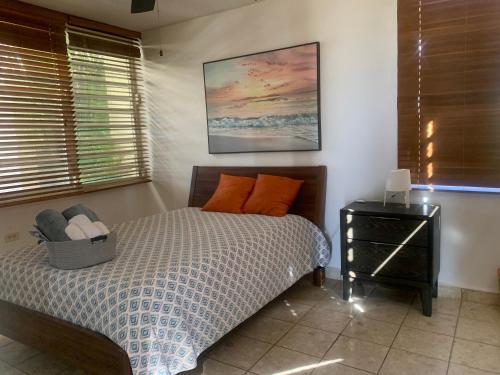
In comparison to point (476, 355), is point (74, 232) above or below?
above

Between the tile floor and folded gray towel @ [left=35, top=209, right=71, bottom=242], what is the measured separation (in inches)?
29.6

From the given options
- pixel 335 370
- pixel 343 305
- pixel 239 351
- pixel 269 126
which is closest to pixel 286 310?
pixel 343 305

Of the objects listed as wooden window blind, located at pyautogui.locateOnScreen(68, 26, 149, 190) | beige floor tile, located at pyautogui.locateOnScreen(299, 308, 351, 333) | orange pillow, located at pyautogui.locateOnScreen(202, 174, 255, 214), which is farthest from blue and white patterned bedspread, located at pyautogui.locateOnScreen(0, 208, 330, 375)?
wooden window blind, located at pyautogui.locateOnScreen(68, 26, 149, 190)

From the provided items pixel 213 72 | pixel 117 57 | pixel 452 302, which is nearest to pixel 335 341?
pixel 452 302

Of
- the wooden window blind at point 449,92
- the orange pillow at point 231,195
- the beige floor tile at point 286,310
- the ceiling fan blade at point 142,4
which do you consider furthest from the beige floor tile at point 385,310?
the ceiling fan blade at point 142,4

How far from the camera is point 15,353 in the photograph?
7.63ft

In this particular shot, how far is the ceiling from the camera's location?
3.20m

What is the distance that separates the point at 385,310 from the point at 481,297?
69 cm

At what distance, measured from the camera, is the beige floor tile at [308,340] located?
2.21 meters

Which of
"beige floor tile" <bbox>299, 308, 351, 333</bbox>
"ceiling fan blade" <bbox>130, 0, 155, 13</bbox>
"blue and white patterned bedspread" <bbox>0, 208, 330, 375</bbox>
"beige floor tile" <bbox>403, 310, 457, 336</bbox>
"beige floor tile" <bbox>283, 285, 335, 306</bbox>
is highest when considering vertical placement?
"ceiling fan blade" <bbox>130, 0, 155, 13</bbox>

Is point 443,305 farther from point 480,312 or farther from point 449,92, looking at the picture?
point 449,92

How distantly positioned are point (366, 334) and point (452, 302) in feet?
2.57

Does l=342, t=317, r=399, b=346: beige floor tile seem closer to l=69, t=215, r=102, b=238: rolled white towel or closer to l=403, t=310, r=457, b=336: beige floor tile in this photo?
l=403, t=310, r=457, b=336: beige floor tile

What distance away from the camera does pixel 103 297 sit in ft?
5.67
